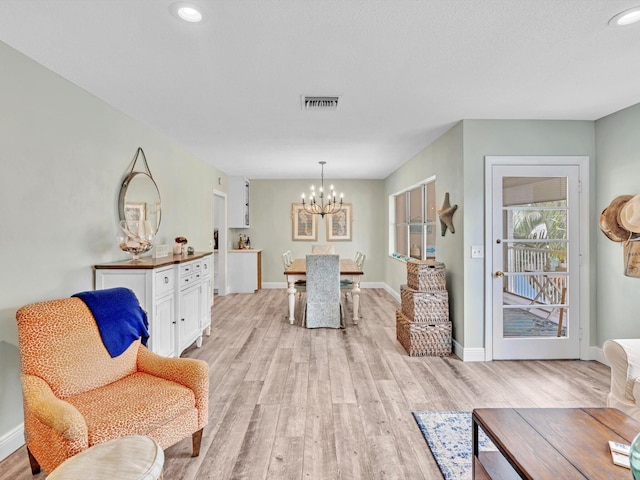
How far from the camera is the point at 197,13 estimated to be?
1.72 m

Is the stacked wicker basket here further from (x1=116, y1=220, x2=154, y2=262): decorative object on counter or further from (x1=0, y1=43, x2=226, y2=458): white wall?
(x1=0, y1=43, x2=226, y2=458): white wall

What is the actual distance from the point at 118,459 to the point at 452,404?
2178mm

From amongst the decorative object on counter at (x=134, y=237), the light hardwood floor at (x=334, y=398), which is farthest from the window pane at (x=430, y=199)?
the decorative object on counter at (x=134, y=237)

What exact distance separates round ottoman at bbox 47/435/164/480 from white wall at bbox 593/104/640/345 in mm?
3783

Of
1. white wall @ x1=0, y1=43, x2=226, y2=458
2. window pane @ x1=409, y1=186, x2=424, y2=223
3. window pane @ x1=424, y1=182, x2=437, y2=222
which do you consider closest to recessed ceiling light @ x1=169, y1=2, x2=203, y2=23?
white wall @ x1=0, y1=43, x2=226, y2=458

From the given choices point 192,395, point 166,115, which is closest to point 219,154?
point 166,115

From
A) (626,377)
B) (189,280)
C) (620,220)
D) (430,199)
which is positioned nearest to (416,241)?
(430,199)

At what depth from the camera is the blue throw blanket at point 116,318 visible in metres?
2.04

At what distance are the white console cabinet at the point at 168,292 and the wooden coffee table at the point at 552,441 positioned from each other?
8.04 feet

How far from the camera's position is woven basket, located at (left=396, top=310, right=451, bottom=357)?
3.53 metres

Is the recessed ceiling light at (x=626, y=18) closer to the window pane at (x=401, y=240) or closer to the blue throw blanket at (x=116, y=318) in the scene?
the blue throw blanket at (x=116, y=318)

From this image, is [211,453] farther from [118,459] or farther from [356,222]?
[356,222]

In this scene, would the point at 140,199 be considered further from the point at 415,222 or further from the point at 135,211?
the point at 415,222

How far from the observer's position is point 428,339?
354cm
